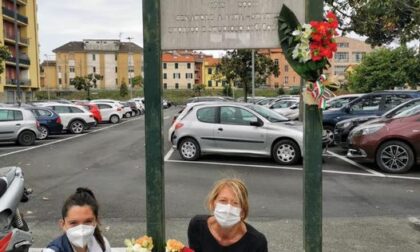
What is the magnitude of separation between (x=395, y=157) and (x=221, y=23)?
7716 mm

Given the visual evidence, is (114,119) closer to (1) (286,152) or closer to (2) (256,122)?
(2) (256,122)

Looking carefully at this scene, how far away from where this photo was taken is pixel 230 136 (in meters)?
11.9

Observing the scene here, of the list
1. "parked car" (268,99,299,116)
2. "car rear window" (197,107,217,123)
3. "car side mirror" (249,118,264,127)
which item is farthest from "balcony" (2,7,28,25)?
"car side mirror" (249,118,264,127)

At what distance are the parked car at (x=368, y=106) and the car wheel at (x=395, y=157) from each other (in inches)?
191

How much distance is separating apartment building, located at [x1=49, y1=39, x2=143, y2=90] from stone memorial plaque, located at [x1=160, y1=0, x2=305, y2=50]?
107 m

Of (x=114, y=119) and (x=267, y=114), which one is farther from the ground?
(x=267, y=114)

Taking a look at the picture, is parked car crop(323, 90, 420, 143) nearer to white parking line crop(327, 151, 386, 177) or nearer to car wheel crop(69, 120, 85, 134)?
white parking line crop(327, 151, 386, 177)

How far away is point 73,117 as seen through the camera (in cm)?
2377

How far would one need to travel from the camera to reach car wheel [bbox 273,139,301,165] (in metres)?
11.5

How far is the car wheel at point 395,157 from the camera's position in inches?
400

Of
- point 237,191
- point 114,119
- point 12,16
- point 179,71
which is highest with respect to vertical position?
point 12,16

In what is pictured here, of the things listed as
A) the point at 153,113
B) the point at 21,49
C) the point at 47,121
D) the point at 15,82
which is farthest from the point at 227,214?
the point at 21,49

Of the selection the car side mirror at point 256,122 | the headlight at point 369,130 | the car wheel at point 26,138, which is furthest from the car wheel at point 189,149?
the car wheel at point 26,138

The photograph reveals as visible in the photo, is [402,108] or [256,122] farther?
[256,122]
